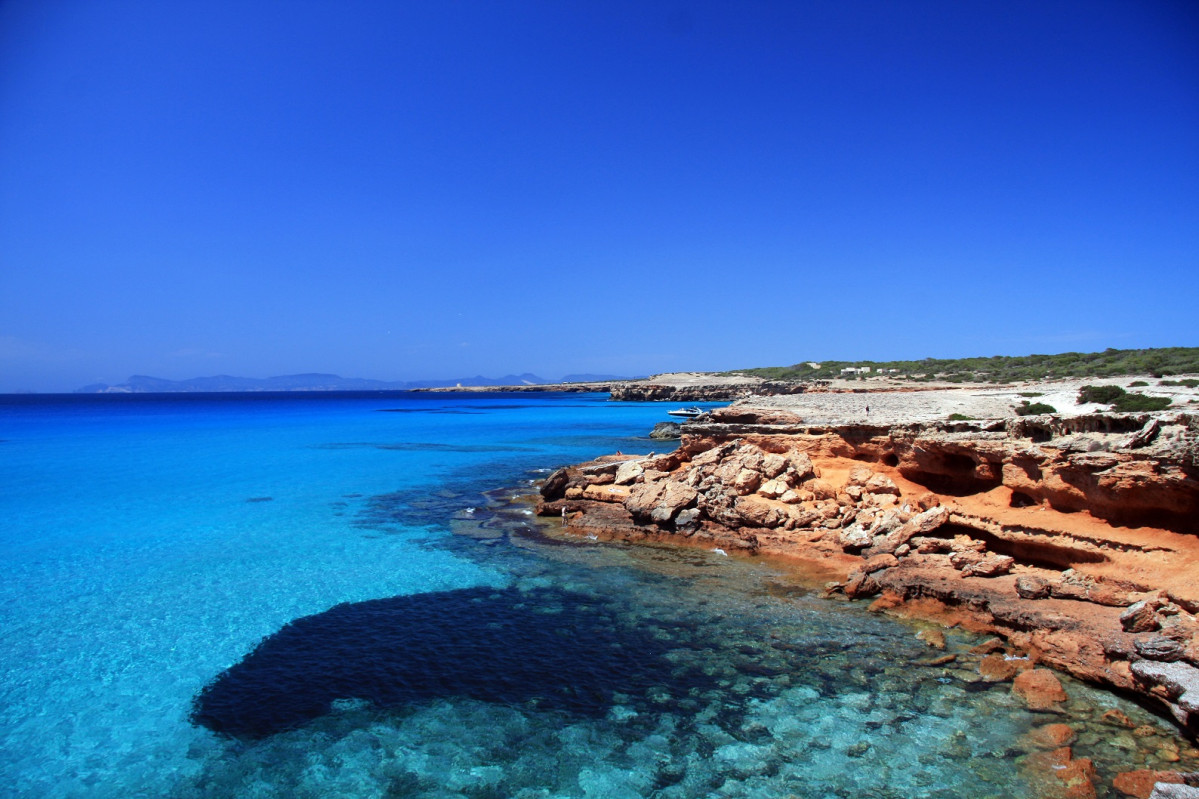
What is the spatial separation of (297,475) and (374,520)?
1082 cm

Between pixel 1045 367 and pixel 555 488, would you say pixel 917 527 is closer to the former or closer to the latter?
pixel 555 488

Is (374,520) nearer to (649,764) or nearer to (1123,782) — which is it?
(649,764)

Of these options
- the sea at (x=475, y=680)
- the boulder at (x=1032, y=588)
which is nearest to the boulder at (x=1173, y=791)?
the sea at (x=475, y=680)

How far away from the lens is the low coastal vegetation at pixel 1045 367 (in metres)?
40.1

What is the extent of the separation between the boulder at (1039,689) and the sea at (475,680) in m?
0.18

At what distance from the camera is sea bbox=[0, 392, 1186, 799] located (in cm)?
622

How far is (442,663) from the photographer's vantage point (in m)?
8.53

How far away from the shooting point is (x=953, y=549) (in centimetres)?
1130

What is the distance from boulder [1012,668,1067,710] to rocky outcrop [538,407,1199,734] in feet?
0.08

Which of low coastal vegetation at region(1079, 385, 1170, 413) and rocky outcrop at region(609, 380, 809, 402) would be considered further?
rocky outcrop at region(609, 380, 809, 402)

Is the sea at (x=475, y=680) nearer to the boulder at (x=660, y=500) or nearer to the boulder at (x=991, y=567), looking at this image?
the boulder at (x=660, y=500)

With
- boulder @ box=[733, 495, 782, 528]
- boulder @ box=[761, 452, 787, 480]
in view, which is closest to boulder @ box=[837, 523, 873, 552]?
boulder @ box=[733, 495, 782, 528]

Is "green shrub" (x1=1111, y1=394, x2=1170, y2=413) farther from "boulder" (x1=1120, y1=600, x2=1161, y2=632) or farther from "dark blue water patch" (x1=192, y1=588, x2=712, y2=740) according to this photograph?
"dark blue water patch" (x1=192, y1=588, x2=712, y2=740)

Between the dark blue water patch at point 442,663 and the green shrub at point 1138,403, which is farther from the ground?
the green shrub at point 1138,403
